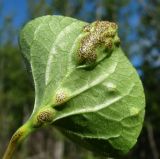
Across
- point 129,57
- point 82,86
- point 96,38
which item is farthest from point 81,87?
point 129,57

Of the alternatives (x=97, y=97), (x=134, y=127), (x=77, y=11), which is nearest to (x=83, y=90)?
(x=97, y=97)

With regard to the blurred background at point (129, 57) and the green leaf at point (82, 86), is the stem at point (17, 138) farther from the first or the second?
the blurred background at point (129, 57)

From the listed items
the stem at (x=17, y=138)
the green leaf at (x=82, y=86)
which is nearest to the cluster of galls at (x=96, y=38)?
the green leaf at (x=82, y=86)

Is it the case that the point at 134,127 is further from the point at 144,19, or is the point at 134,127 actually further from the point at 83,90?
the point at 144,19

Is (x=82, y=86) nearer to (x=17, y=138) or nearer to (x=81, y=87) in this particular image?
(x=81, y=87)

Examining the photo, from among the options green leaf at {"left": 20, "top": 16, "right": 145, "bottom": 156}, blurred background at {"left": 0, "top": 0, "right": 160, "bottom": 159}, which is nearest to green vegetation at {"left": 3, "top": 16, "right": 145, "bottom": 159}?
green leaf at {"left": 20, "top": 16, "right": 145, "bottom": 156}
